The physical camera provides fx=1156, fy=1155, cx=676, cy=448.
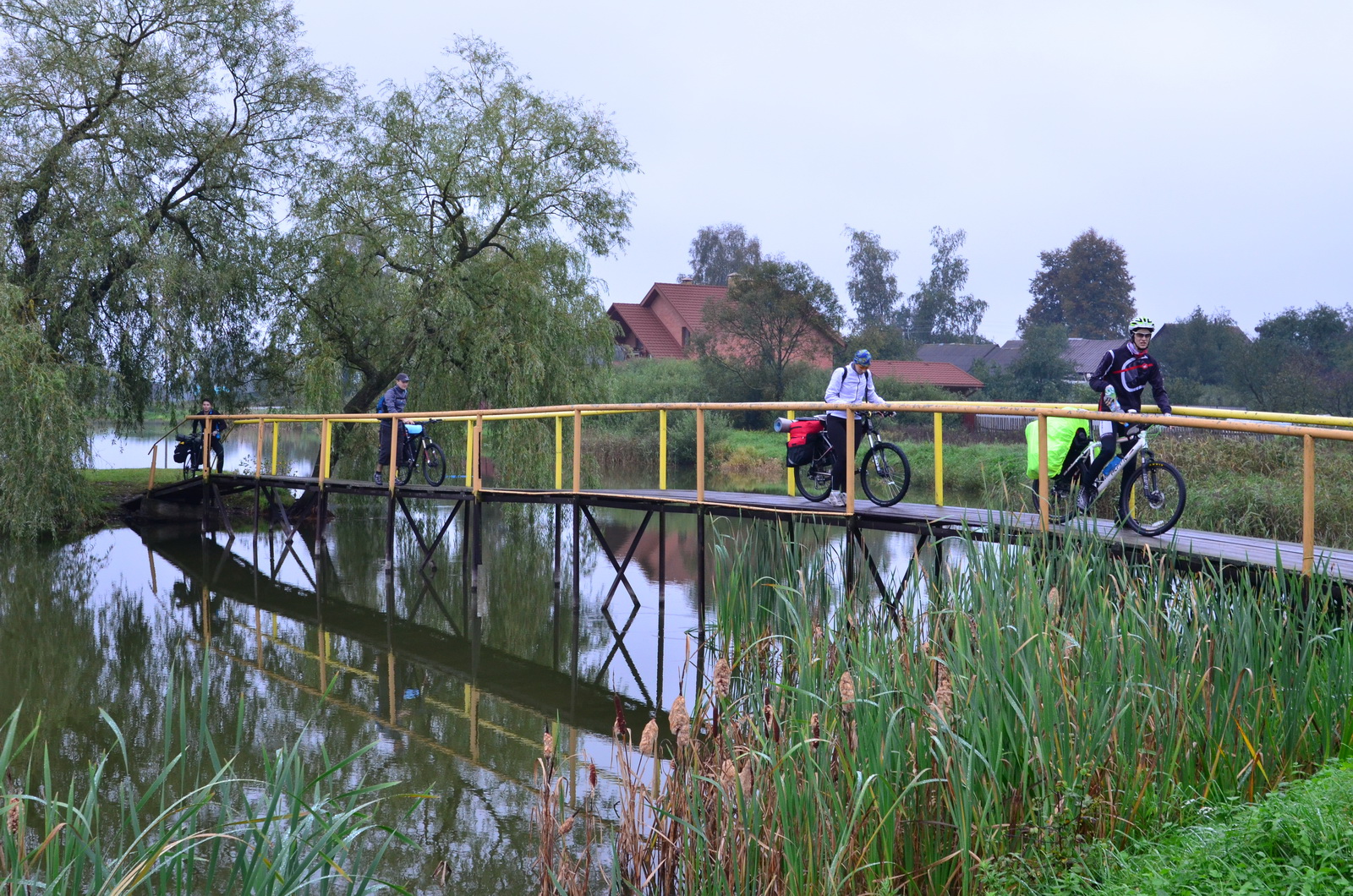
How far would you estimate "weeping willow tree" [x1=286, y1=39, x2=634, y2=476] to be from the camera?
62.6ft

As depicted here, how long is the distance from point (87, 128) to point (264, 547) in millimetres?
7192

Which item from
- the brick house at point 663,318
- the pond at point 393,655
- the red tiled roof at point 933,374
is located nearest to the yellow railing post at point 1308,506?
the pond at point 393,655

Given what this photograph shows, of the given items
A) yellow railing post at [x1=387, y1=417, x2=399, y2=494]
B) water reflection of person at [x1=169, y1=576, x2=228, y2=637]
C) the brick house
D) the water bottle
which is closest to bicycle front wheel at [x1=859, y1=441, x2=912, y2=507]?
the water bottle

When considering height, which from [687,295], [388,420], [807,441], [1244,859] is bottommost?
[1244,859]

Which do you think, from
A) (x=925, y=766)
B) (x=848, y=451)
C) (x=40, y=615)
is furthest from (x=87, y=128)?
(x=925, y=766)

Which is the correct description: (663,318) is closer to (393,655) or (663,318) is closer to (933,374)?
(933,374)

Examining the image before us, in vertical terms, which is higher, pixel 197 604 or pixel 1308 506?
pixel 1308 506

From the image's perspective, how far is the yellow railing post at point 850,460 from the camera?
895 cm

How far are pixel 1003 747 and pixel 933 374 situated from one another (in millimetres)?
43300

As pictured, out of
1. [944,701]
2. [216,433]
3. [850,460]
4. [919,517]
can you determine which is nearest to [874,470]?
[850,460]

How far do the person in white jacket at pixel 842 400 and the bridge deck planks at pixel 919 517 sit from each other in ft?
0.76

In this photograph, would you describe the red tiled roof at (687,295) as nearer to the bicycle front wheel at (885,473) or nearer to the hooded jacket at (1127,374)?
the bicycle front wheel at (885,473)

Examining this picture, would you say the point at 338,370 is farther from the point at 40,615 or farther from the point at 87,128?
the point at 40,615

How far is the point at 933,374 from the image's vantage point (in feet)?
151
